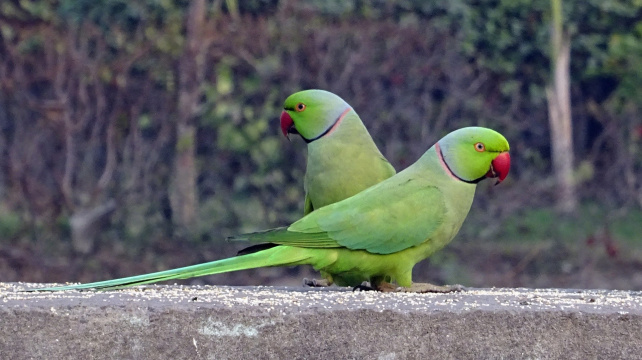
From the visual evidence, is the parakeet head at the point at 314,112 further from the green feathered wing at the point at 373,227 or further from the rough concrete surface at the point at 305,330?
the rough concrete surface at the point at 305,330

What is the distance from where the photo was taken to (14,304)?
235 centimetres

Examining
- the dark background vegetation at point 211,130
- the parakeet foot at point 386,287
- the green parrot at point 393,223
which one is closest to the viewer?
the green parrot at point 393,223

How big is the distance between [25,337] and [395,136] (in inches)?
176

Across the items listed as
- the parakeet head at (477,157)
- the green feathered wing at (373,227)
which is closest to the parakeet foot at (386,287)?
the green feathered wing at (373,227)

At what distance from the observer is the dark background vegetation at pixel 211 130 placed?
6207 mm

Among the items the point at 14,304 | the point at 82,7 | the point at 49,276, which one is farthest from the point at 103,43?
the point at 14,304

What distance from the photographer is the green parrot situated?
2.85 meters

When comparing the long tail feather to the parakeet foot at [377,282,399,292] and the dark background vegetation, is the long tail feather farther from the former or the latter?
the dark background vegetation

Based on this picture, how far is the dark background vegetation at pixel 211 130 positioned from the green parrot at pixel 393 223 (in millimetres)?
3415

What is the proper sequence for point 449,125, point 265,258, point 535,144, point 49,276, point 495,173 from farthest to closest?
point 535,144, point 449,125, point 49,276, point 495,173, point 265,258

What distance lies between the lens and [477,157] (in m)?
2.99

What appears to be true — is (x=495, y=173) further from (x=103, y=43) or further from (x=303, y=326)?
(x=103, y=43)

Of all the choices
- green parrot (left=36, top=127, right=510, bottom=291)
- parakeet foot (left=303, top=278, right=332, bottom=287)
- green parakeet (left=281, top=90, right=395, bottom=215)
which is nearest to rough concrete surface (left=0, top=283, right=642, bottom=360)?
green parrot (left=36, top=127, right=510, bottom=291)

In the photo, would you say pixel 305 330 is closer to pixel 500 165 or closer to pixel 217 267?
pixel 217 267
